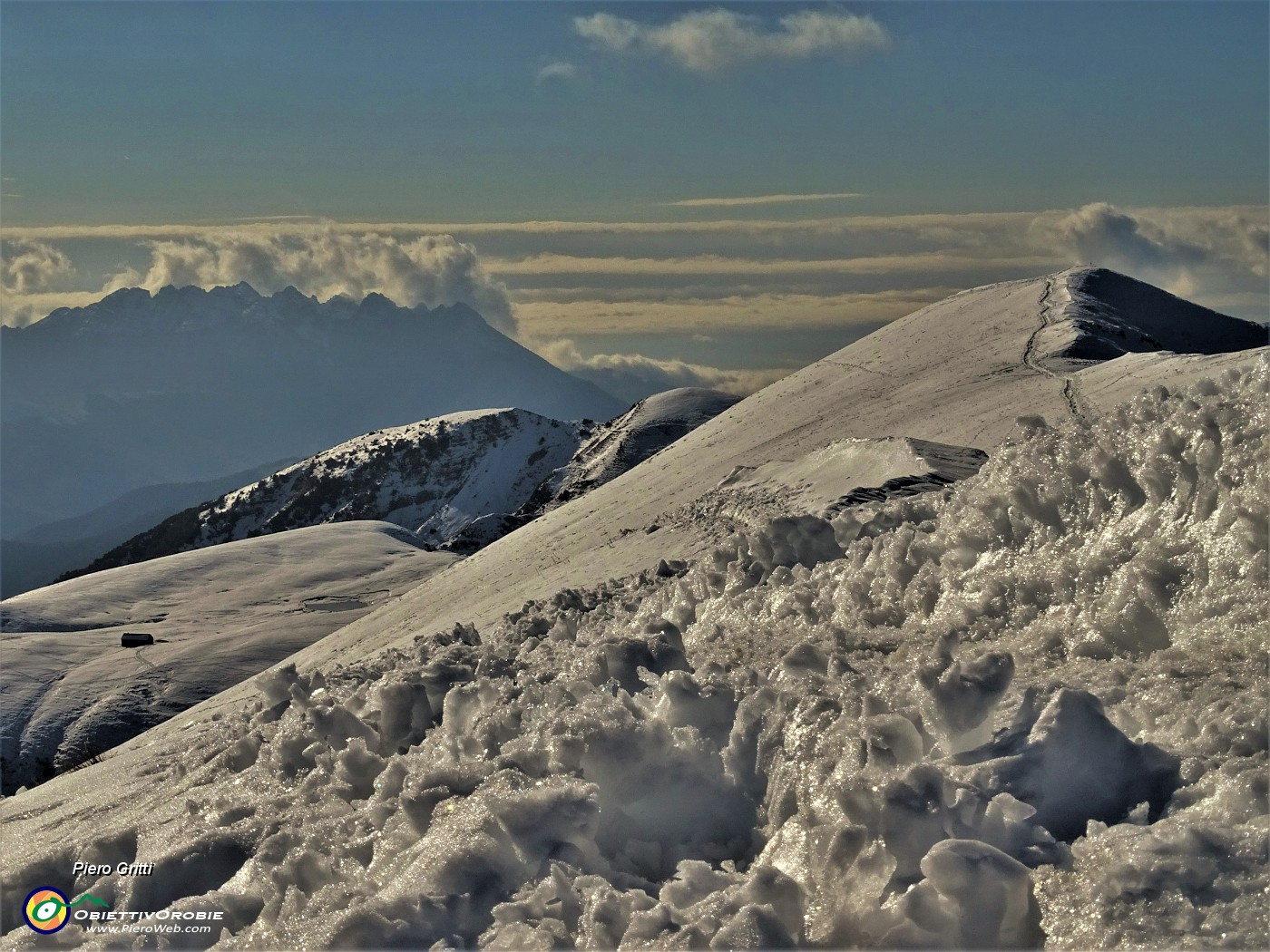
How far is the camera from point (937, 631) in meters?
9.35

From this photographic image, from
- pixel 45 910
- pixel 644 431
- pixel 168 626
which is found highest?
pixel 45 910

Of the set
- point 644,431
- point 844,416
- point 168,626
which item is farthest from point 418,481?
point 844,416

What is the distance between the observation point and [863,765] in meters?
7.09

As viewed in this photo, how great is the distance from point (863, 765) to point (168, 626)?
45545 mm

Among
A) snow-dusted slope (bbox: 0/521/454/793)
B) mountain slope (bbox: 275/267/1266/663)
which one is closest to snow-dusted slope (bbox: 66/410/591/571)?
snow-dusted slope (bbox: 0/521/454/793)

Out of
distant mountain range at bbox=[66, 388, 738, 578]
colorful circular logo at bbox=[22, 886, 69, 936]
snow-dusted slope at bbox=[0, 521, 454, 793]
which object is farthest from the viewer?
distant mountain range at bbox=[66, 388, 738, 578]

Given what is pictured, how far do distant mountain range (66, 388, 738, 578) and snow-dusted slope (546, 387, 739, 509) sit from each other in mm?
436

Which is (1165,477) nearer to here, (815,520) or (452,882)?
(815,520)

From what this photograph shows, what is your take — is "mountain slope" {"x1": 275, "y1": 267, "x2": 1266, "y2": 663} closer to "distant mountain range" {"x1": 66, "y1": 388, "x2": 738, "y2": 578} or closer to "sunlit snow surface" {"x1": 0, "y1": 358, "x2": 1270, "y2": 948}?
"sunlit snow surface" {"x1": 0, "y1": 358, "x2": 1270, "y2": 948}

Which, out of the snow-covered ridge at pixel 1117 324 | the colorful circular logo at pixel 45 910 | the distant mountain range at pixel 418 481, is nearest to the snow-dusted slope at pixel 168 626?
the colorful circular logo at pixel 45 910

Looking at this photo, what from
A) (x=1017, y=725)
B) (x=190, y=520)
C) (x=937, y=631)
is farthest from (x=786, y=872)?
(x=190, y=520)

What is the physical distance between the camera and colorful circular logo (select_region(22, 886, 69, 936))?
9.16 m

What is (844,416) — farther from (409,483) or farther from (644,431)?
(409,483)

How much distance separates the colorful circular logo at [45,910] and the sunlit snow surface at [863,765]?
16 cm
